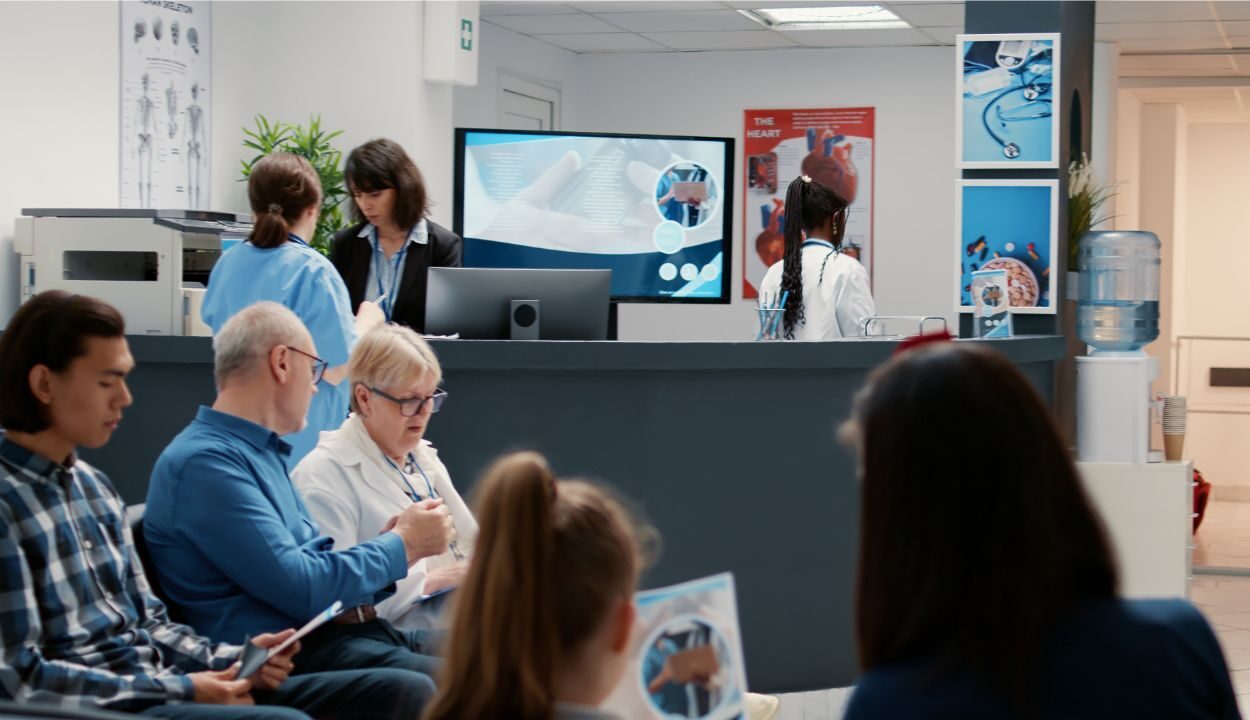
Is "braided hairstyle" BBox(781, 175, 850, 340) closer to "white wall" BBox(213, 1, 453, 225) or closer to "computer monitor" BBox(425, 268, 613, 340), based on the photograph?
"computer monitor" BBox(425, 268, 613, 340)

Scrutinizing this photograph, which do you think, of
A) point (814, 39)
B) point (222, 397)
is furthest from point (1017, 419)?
point (814, 39)

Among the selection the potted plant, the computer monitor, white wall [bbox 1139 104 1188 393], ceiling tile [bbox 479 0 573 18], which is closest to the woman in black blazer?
the computer monitor

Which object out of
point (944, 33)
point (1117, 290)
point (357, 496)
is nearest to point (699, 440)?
point (357, 496)

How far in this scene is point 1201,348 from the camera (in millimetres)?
10578

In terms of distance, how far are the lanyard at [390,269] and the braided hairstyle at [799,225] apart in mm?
1220

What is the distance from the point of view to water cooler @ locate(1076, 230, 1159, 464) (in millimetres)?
4902

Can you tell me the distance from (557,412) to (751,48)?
540 cm

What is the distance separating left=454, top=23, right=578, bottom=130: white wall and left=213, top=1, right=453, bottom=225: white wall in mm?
1020

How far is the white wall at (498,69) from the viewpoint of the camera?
26.1 ft

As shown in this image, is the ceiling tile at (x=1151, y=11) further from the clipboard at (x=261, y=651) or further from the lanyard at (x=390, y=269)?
the clipboard at (x=261, y=651)

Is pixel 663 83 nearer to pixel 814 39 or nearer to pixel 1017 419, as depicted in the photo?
pixel 814 39

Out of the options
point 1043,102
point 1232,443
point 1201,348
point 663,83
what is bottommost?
point 1232,443

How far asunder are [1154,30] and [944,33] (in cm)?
111

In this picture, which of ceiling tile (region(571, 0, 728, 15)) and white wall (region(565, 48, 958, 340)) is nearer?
ceiling tile (region(571, 0, 728, 15))
